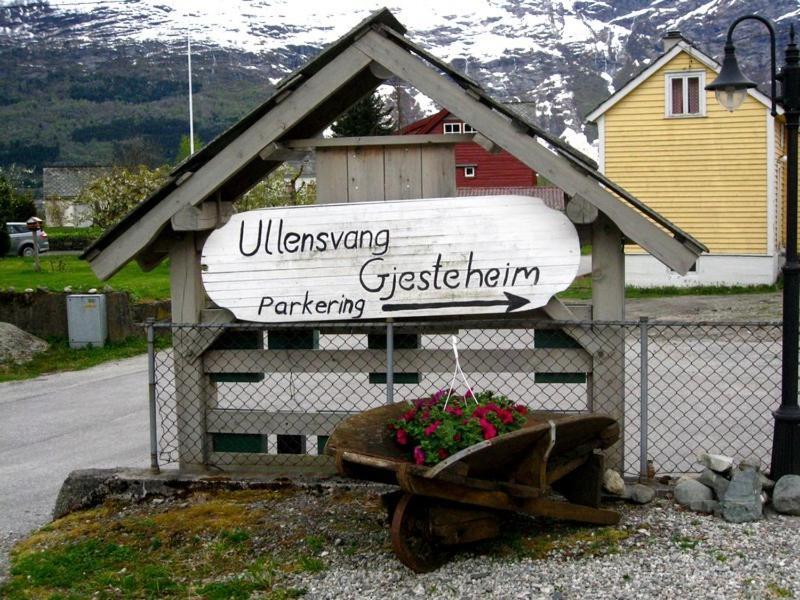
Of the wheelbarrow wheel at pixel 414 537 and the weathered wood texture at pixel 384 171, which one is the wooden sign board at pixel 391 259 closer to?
the weathered wood texture at pixel 384 171

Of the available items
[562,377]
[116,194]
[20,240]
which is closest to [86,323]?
[562,377]

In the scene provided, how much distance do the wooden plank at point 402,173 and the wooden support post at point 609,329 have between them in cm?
130

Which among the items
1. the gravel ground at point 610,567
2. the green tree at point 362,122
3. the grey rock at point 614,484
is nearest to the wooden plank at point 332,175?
the gravel ground at point 610,567

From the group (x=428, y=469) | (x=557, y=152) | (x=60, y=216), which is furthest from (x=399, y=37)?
(x=60, y=216)

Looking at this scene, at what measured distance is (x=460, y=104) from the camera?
21.4ft

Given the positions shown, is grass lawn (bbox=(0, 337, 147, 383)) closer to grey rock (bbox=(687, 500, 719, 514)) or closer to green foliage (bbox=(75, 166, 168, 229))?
grey rock (bbox=(687, 500, 719, 514))

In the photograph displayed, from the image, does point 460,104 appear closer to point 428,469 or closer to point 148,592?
point 428,469

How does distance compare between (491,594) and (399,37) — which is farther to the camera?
(399,37)

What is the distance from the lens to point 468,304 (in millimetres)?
6668

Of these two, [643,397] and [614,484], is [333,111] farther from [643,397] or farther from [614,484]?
[614,484]

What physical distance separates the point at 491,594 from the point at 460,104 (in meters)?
3.19

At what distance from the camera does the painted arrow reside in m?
6.61

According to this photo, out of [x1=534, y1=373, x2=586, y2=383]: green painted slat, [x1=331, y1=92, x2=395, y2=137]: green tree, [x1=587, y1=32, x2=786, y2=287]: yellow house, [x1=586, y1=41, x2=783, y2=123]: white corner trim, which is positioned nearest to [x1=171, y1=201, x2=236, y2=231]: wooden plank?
[x1=534, y1=373, x2=586, y2=383]: green painted slat

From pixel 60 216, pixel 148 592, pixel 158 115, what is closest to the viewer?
pixel 148 592
